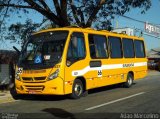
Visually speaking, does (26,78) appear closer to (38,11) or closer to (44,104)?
(44,104)

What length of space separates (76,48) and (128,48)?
5771 millimetres

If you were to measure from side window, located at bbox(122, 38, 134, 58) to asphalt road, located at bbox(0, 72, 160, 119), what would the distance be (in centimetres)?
433

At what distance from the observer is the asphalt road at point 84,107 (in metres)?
11.8

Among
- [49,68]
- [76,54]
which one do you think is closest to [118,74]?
[76,54]

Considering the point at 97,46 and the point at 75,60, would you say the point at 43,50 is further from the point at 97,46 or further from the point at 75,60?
the point at 97,46

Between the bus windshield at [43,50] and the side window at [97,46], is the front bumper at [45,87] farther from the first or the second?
the side window at [97,46]

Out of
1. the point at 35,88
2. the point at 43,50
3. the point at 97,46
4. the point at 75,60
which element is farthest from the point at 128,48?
the point at 35,88

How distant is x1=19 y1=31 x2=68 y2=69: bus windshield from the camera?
1539cm

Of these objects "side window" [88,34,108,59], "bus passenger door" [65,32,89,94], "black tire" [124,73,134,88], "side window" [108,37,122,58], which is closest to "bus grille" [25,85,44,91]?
"bus passenger door" [65,32,89,94]

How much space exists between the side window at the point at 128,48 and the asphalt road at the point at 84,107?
4.33 meters

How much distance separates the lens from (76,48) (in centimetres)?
1608

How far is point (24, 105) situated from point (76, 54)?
118 inches

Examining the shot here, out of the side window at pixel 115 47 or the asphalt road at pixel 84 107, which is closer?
the asphalt road at pixel 84 107

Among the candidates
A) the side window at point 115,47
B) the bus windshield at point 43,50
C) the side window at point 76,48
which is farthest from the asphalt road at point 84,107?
the side window at point 115,47
